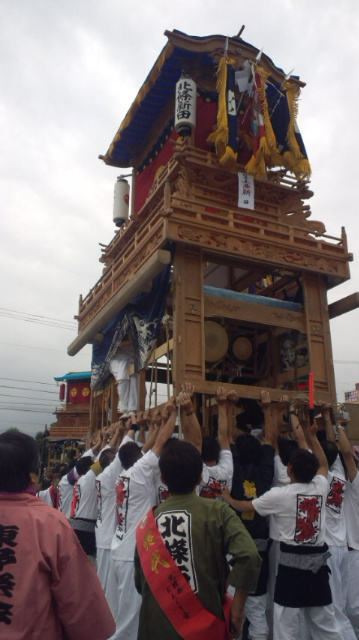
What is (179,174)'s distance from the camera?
8.87 meters

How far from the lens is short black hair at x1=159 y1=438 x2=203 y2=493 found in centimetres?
256

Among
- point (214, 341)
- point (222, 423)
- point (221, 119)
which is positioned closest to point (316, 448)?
point (222, 423)

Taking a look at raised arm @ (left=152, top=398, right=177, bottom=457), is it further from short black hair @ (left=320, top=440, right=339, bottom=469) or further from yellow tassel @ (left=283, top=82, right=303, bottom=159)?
yellow tassel @ (left=283, top=82, right=303, bottom=159)

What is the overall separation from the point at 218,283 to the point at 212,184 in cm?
198

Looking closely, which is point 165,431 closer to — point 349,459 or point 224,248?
point 349,459

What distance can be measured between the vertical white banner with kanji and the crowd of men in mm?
3702

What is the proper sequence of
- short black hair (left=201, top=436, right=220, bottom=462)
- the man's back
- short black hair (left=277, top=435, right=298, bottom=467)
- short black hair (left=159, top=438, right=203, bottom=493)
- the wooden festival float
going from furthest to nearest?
1. the wooden festival float
2. short black hair (left=277, top=435, right=298, bottom=467)
3. short black hair (left=201, top=436, right=220, bottom=462)
4. short black hair (left=159, top=438, right=203, bottom=493)
5. the man's back

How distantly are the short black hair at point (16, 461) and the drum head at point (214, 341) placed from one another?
5.56 meters

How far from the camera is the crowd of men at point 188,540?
195cm

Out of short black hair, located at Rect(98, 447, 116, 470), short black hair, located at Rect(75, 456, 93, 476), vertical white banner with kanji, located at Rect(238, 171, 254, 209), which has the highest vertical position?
vertical white banner with kanji, located at Rect(238, 171, 254, 209)

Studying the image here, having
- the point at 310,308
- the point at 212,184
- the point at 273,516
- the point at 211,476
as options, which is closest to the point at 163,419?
the point at 211,476

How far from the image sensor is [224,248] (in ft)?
24.8

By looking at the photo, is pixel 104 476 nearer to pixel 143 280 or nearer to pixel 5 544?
pixel 5 544

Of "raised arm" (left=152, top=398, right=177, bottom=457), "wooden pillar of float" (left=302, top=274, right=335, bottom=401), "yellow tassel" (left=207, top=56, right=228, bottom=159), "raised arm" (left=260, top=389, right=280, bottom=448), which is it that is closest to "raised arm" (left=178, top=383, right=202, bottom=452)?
"raised arm" (left=152, top=398, right=177, bottom=457)
